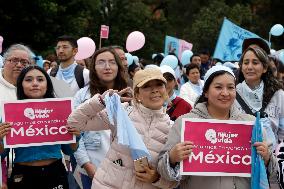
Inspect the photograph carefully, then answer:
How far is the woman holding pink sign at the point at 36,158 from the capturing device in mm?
4383

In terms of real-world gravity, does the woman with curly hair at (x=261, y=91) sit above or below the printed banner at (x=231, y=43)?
below

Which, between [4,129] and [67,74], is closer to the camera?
[4,129]

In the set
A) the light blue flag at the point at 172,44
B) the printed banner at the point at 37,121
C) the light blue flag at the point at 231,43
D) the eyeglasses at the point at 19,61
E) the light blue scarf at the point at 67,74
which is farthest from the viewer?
the light blue flag at the point at 172,44

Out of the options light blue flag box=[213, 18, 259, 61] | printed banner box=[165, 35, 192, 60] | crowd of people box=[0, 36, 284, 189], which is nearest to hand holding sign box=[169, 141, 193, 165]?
crowd of people box=[0, 36, 284, 189]

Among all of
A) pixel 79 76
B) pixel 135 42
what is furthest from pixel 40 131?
pixel 135 42

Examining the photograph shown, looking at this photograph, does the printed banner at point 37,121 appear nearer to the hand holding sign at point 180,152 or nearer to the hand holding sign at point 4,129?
the hand holding sign at point 4,129

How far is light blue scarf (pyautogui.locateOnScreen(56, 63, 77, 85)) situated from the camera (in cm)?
704

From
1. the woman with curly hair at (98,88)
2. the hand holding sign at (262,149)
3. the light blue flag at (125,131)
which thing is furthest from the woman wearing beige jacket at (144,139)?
the woman with curly hair at (98,88)

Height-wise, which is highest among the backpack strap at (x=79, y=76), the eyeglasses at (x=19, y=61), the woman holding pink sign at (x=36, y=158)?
the eyeglasses at (x=19, y=61)

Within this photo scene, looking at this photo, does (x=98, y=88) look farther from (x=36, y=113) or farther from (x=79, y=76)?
(x=79, y=76)

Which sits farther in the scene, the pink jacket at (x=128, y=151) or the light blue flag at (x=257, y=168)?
the pink jacket at (x=128, y=151)

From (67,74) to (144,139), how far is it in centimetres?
331

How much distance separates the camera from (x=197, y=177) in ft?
13.0

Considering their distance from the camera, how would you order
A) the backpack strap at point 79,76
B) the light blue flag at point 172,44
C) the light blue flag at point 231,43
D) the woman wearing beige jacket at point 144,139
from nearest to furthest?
1. the woman wearing beige jacket at point 144,139
2. the backpack strap at point 79,76
3. the light blue flag at point 231,43
4. the light blue flag at point 172,44
